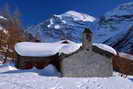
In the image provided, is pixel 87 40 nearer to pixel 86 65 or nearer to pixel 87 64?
pixel 87 64

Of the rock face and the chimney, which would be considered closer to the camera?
the rock face

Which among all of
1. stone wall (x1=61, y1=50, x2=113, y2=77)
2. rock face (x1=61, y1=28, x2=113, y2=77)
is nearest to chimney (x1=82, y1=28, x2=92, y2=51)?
rock face (x1=61, y1=28, x2=113, y2=77)

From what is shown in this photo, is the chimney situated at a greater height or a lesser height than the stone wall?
greater

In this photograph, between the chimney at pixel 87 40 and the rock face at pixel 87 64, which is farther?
the chimney at pixel 87 40

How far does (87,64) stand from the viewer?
94.5 ft

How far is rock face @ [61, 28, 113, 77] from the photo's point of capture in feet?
93.0

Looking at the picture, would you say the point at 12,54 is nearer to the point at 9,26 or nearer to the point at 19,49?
the point at 9,26

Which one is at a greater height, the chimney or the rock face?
the chimney

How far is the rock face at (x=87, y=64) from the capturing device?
28344 millimetres

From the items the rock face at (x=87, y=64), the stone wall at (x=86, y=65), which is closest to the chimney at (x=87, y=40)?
the rock face at (x=87, y=64)

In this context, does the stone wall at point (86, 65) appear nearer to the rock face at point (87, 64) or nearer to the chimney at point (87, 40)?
the rock face at point (87, 64)

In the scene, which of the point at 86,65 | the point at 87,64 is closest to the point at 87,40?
the point at 87,64

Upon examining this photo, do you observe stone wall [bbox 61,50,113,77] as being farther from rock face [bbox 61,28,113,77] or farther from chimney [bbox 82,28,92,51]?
chimney [bbox 82,28,92,51]

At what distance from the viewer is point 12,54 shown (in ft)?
156
